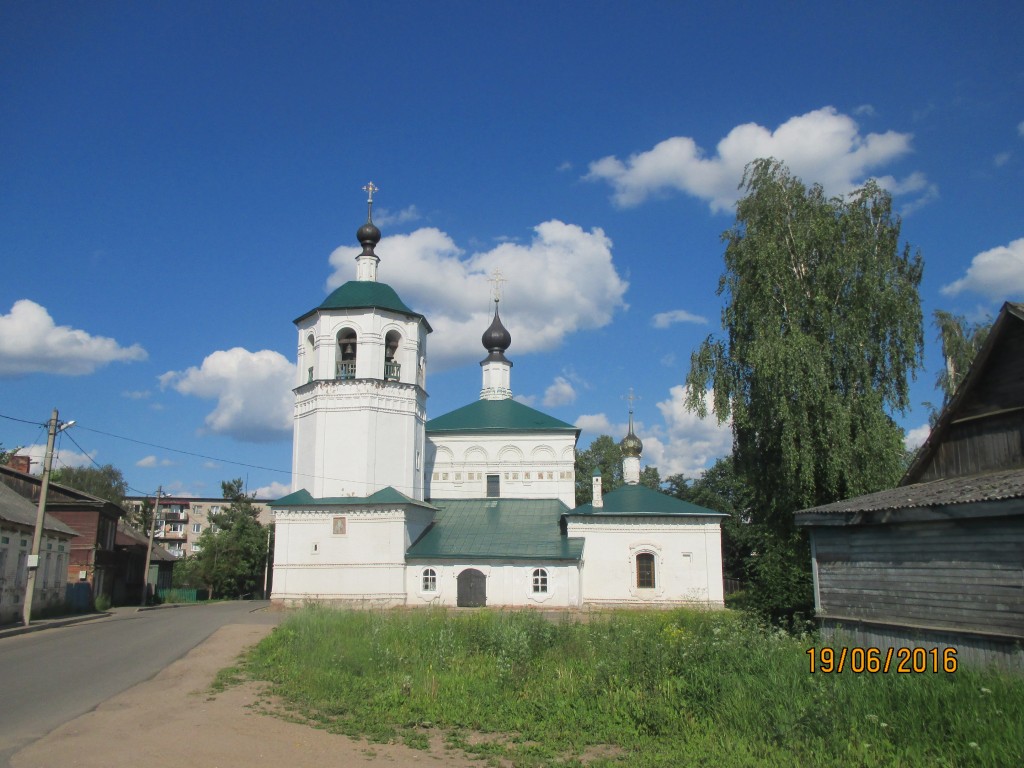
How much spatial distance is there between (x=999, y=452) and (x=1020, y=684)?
18.6 feet

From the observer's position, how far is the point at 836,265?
1839 cm

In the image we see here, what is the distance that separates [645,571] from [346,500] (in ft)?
38.0

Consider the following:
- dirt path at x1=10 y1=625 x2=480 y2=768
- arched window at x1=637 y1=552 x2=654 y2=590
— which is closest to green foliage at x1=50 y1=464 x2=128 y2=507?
arched window at x1=637 y1=552 x2=654 y2=590

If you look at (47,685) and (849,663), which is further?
(47,685)

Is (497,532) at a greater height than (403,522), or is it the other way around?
(403,522)

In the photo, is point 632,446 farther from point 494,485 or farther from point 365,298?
point 365,298

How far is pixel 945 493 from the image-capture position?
11336 mm

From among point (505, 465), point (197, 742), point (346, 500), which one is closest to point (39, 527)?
point (346, 500)

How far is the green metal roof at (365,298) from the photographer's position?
102 ft

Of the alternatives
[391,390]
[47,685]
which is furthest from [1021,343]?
[391,390]

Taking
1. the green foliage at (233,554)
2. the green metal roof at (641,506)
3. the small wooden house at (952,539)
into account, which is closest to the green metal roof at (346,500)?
the green metal roof at (641,506)

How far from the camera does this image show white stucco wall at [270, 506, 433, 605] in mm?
28703

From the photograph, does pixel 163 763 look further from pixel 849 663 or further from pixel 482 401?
pixel 482 401
